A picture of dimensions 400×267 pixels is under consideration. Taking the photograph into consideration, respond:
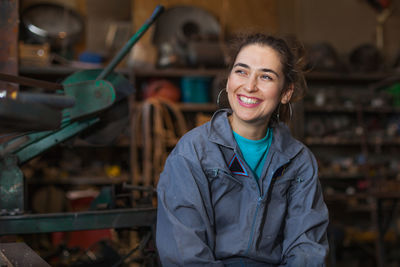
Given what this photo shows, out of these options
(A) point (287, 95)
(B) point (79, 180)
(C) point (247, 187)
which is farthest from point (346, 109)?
(C) point (247, 187)

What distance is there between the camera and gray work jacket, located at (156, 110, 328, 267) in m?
1.34

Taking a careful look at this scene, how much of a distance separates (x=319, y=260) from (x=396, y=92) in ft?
13.0

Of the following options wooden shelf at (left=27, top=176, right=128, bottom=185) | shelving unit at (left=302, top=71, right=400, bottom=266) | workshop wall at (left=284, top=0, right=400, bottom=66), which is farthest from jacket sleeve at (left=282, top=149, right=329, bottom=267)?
workshop wall at (left=284, top=0, right=400, bottom=66)

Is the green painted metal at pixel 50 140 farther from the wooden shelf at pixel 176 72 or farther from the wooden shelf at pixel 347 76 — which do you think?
the wooden shelf at pixel 347 76

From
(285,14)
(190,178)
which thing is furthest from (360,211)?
(190,178)

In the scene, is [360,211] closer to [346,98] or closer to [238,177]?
[346,98]

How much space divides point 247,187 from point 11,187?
92cm

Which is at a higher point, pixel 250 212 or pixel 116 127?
pixel 116 127

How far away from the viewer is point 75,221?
1.56m

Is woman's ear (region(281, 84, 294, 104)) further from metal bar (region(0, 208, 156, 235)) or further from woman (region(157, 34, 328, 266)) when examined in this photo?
metal bar (region(0, 208, 156, 235))

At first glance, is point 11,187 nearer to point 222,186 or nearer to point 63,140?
point 63,140

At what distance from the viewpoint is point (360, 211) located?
4.89 meters

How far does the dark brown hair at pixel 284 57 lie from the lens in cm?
157

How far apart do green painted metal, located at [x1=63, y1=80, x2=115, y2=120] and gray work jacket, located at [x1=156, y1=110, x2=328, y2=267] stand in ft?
1.46
